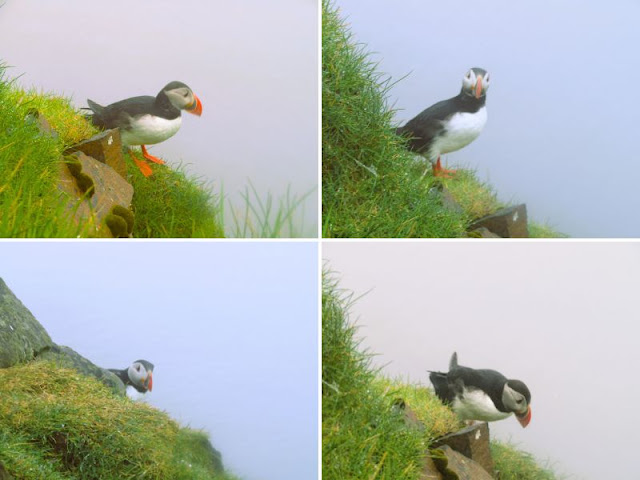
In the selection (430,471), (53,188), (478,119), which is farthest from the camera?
(478,119)

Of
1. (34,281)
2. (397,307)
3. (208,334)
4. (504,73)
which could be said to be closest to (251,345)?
(208,334)

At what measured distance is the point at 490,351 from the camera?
1792 millimetres

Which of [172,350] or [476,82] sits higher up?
[476,82]

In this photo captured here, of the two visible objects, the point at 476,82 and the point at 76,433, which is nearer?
the point at 76,433

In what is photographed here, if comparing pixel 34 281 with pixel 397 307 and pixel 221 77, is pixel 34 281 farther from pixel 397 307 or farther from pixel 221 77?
pixel 397 307

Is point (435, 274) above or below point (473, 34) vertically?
below

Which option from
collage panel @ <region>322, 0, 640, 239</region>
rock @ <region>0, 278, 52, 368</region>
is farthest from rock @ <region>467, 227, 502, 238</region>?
rock @ <region>0, 278, 52, 368</region>

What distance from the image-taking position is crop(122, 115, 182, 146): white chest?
1671 millimetres

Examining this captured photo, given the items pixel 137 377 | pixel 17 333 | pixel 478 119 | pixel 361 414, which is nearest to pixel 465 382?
pixel 361 414

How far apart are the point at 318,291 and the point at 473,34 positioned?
588 millimetres

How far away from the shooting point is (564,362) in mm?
1828

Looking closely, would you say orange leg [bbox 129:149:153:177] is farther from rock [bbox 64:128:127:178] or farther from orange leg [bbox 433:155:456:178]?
orange leg [bbox 433:155:456:178]

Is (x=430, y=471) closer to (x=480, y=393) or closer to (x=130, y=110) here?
(x=480, y=393)

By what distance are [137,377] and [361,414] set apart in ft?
1.39
